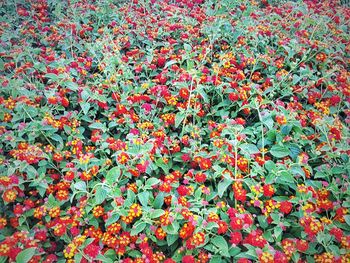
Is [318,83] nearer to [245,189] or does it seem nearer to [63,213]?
[245,189]

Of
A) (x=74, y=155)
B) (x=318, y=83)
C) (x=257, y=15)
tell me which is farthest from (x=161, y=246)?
(x=257, y=15)

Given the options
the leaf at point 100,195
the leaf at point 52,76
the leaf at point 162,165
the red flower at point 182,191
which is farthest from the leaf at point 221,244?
the leaf at point 52,76

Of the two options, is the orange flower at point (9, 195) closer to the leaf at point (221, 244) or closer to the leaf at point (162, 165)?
the leaf at point (162, 165)

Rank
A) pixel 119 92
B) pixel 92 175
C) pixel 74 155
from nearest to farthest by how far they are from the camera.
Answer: pixel 92 175, pixel 74 155, pixel 119 92

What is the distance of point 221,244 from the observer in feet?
6.24

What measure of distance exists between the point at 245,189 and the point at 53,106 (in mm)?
1664

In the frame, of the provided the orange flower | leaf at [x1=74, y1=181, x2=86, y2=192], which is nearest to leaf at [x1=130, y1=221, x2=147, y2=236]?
leaf at [x1=74, y1=181, x2=86, y2=192]

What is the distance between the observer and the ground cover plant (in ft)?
6.32

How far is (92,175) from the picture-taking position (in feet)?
7.32

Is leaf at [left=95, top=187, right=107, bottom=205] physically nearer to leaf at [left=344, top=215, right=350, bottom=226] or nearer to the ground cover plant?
the ground cover plant

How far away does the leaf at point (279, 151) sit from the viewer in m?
2.35

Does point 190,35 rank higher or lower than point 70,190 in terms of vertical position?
higher

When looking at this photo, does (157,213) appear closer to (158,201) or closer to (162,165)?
(158,201)

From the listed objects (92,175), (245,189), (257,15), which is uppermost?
(257,15)
